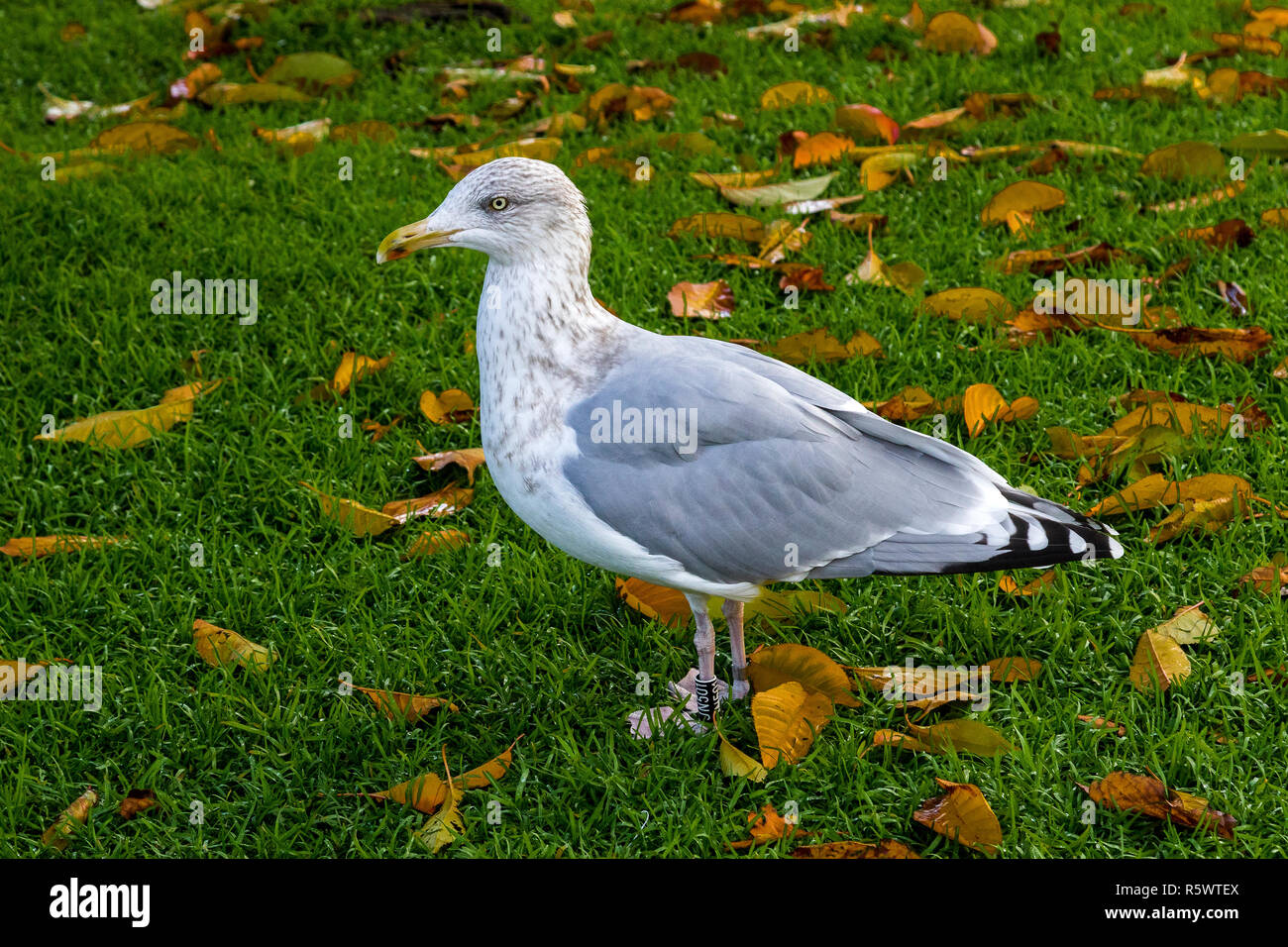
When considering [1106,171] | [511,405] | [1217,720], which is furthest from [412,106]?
[1217,720]

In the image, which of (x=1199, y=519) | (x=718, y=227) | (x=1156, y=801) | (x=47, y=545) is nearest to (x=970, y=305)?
(x=718, y=227)

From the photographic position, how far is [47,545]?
412 cm

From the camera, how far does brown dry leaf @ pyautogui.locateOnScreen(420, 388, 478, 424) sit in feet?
15.3

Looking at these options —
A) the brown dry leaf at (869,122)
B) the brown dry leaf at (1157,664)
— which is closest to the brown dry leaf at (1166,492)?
the brown dry leaf at (1157,664)

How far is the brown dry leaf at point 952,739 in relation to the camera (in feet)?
10.7

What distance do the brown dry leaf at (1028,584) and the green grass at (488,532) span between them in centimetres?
6

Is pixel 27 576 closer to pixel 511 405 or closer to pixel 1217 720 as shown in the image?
pixel 511 405

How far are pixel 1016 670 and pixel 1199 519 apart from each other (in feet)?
2.86

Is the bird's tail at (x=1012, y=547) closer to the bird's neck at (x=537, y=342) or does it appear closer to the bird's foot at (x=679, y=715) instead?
the bird's foot at (x=679, y=715)

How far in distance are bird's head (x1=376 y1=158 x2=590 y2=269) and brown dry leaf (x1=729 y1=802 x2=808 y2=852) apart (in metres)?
1.50

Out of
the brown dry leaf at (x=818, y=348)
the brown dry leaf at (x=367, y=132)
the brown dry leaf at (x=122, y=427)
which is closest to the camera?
the brown dry leaf at (x=122, y=427)

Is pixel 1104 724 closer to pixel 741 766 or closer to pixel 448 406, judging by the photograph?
pixel 741 766

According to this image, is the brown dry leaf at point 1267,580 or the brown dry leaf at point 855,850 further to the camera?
the brown dry leaf at point 1267,580

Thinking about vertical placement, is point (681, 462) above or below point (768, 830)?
above
